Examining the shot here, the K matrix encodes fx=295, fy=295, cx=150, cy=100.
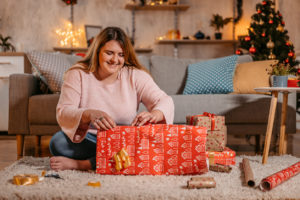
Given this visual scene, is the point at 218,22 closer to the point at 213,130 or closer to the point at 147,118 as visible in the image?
the point at 213,130

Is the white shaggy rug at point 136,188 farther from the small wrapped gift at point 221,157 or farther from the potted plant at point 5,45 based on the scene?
the potted plant at point 5,45

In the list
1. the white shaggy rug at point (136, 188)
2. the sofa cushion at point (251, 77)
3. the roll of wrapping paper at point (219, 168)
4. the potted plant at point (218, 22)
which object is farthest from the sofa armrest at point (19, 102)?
the potted plant at point (218, 22)

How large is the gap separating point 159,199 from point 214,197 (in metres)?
Result: 0.20

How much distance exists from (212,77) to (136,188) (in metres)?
1.43

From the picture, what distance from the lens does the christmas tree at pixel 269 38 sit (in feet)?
11.5

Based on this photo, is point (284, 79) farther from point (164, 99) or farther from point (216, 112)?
point (164, 99)

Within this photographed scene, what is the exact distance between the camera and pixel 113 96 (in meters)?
1.50

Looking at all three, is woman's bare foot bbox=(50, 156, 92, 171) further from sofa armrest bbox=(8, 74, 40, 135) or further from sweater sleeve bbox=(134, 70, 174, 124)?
sofa armrest bbox=(8, 74, 40, 135)

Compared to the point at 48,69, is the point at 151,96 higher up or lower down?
lower down

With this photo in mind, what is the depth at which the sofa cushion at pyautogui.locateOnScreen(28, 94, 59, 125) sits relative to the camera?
2.09 metres

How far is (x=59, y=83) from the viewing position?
88.0 inches

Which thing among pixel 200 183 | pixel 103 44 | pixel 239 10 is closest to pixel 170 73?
pixel 103 44

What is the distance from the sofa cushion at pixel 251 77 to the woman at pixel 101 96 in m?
1.04

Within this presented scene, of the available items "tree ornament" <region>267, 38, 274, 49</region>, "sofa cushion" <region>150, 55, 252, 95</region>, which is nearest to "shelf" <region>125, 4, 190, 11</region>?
"tree ornament" <region>267, 38, 274, 49</region>
